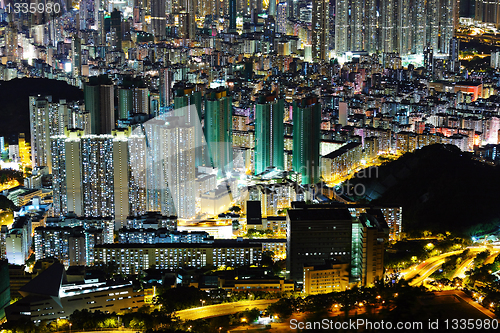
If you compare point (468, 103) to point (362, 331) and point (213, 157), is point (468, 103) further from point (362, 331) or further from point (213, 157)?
point (362, 331)

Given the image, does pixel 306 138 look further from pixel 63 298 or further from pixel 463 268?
pixel 63 298

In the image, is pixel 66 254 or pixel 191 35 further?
pixel 191 35

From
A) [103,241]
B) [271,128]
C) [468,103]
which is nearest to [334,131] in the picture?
[271,128]

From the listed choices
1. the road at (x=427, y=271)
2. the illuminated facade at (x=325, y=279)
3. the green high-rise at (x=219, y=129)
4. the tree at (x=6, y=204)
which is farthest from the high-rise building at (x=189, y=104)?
the illuminated facade at (x=325, y=279)

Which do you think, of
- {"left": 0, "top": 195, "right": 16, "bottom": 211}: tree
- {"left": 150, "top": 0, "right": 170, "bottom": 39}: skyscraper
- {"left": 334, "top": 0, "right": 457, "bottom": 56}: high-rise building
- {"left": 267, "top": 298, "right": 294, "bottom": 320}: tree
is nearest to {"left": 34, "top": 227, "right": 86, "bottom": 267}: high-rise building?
{"left": 0, "top": 195, "right": 16, "bottom": 211}: tree

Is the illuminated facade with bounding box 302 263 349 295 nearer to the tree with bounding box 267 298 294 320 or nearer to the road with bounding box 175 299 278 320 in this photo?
the road with bounding box 175 299 278 320

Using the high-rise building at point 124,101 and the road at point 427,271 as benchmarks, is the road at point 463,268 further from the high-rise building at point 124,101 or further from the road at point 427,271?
the high-rise building at point 124,101

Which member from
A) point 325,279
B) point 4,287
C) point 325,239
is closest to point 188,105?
point 325,239
